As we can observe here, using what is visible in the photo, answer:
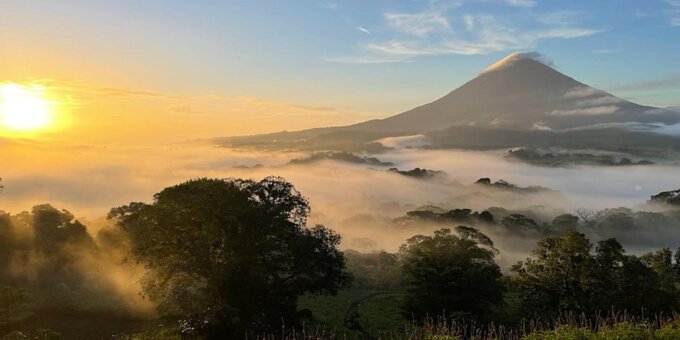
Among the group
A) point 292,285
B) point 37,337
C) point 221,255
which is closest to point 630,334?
point 221,255

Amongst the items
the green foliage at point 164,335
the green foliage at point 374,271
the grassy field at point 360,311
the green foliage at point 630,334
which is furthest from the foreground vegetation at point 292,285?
the green foliage at point 374,271

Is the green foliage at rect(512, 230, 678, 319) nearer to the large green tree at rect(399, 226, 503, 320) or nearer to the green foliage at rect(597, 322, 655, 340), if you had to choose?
the large green tree at rect(399, 226, 503, 320)

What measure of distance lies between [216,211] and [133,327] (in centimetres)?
1819

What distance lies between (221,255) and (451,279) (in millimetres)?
A: 19695

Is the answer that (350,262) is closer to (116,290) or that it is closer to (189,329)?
(116,290)

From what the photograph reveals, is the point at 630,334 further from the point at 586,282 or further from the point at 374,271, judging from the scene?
the point at 374,271

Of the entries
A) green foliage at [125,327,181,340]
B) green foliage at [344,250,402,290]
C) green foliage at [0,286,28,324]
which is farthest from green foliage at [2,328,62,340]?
green foliage at [344,250,402,290]

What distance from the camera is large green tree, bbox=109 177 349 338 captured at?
30.9 metres

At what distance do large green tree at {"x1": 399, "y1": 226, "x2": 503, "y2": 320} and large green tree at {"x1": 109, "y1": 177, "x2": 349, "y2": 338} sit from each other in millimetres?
11457

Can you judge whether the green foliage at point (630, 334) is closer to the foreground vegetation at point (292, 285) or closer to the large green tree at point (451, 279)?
the foreground vegetation at point (292, 285)

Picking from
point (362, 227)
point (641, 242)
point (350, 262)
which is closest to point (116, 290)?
point (350, 262)

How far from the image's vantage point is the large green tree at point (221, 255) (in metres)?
30.9

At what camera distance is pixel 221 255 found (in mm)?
32875

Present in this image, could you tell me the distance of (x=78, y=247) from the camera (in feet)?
221
